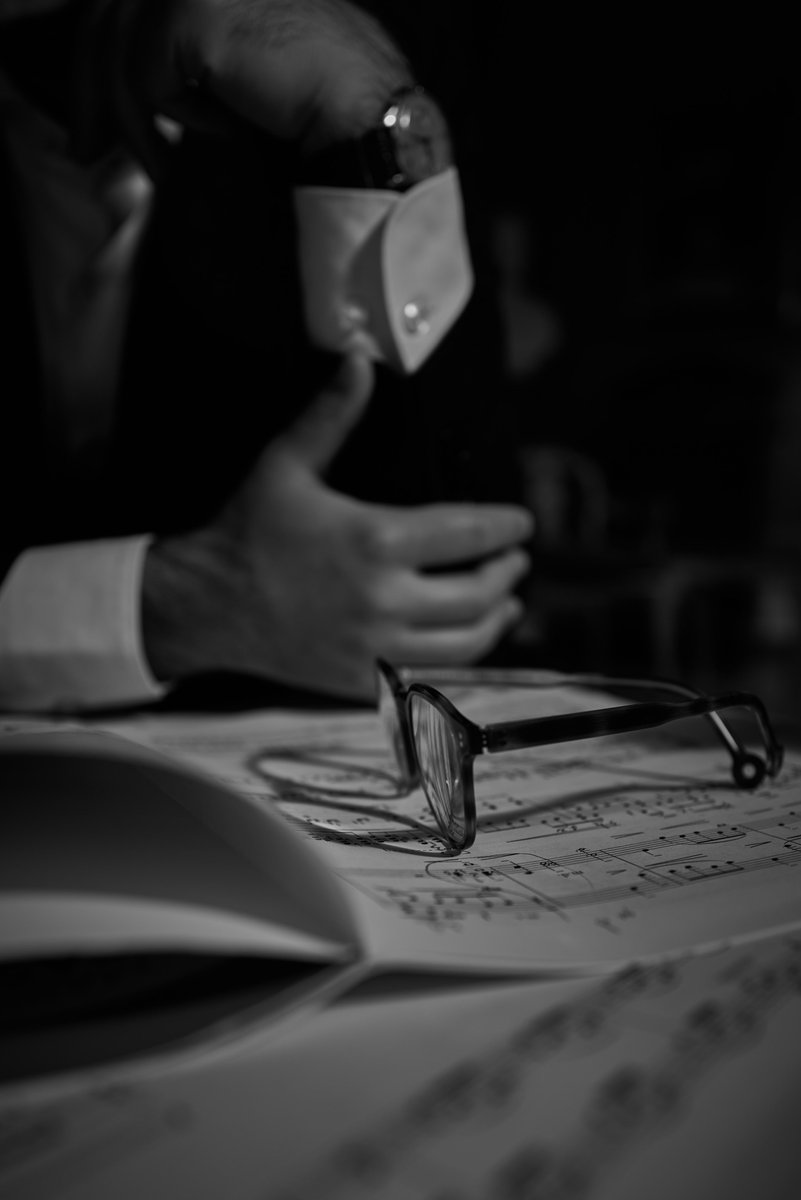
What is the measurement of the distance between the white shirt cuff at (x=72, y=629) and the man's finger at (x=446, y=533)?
0.20 metres

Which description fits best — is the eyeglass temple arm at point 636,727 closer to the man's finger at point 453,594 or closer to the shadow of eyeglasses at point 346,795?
the shadow of eyeglasses at point 346,795

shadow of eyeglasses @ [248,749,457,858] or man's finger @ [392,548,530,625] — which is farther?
man's finger @ [392,548,530,625]

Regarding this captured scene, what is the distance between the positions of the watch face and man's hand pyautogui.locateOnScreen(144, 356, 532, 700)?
0.46 feet

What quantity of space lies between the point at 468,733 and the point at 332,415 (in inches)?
12.7

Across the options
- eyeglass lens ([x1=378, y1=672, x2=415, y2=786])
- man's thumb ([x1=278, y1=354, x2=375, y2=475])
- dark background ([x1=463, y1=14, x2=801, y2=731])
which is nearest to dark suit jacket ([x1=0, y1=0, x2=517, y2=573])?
man's thumb ([x1=278, y1=354, x2=375, y2=475])

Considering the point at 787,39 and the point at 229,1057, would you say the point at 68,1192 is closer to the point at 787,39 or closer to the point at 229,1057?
the point at 229,1057

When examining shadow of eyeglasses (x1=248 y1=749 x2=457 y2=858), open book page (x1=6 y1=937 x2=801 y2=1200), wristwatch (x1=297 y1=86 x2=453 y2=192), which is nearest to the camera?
open book page (x1=6 y1=937 x2=801 y2=1200)

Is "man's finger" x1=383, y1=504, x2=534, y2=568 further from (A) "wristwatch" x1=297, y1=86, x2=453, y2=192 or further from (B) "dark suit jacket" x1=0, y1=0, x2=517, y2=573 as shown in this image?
(A) "wristwatch" x1=297, y1=86, x2=453, y2=192

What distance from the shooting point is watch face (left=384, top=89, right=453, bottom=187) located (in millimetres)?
608

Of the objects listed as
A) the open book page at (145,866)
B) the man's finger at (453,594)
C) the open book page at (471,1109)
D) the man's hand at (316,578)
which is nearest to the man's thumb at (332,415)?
the man's hand at (316,578)

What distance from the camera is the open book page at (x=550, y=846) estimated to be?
0.86 ft

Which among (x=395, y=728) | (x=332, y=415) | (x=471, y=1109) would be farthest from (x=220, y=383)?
(x=471, y=1109)

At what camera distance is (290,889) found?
0.26 metres

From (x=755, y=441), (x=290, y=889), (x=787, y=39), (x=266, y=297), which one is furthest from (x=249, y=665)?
(x=787, y=39)
